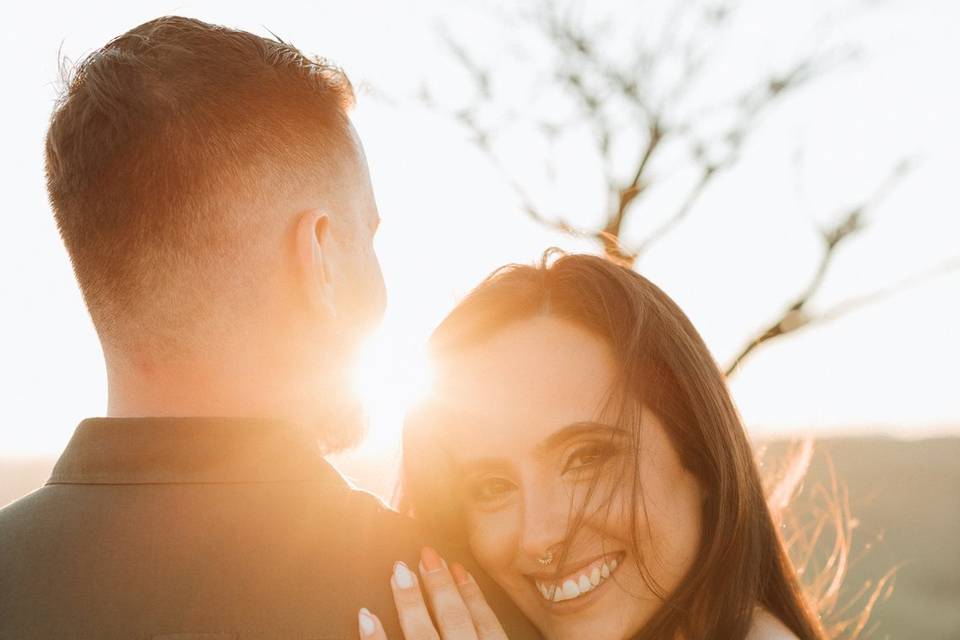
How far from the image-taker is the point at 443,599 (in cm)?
Answer: 187

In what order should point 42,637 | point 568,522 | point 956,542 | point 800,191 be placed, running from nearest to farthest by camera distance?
point 42,637, point 568,522, point 800,191, point 956,542

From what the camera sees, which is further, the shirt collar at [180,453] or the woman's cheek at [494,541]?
the woman's cheek at [494,541]

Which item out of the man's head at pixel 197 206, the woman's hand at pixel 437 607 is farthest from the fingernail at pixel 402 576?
the man's head at pixel 197 206

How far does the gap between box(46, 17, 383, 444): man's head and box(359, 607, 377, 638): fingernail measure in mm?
507

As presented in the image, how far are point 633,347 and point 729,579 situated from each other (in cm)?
73

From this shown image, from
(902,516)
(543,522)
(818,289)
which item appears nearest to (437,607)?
(543,522)

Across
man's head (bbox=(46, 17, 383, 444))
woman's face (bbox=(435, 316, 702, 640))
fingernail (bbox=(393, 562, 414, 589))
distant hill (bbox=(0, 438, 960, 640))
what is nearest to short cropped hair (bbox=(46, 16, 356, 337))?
man's head (bbox=(46, 17, 383, 444))

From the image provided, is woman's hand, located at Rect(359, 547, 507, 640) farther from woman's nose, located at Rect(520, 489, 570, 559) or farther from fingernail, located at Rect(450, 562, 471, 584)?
woman's nose, located at Rect(520, 489, 570, 559)

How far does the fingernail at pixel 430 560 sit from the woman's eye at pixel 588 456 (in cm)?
78

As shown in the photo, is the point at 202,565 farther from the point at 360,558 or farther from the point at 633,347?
the point at 633,347

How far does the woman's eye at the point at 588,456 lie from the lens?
103 inches

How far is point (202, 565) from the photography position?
1.55m

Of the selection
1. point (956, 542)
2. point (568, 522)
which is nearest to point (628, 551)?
point (568, 522)

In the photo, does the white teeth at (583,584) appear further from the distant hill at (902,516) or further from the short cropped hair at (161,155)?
A: the short cropped hair at (161,155)
